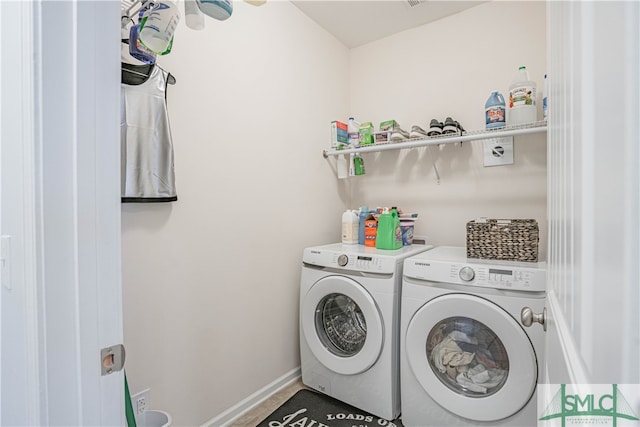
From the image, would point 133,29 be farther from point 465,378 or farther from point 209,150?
point 465,378

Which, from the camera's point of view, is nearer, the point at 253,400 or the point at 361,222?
the point at 253,400

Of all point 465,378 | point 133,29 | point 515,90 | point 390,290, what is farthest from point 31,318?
point 515,90

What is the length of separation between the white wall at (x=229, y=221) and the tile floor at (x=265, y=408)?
0.34ft

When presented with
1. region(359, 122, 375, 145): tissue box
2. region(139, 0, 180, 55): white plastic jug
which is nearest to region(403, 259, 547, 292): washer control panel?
region(359, 122, 375, 145): tissue box

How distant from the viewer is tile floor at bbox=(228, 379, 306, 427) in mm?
1742

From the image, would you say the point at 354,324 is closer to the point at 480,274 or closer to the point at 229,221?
the point at 480,274

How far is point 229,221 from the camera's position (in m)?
1.75

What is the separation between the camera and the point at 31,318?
528 millimetres

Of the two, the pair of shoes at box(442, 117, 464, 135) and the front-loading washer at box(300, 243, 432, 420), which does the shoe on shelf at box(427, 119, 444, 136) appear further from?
the front-loading washer at box(300, 243, 432, 420)

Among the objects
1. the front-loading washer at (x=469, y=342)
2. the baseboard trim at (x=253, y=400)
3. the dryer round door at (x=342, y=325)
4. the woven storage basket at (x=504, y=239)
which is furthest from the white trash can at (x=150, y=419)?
the woven storage basket at (x=504, y=239)

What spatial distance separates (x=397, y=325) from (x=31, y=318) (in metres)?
1.53

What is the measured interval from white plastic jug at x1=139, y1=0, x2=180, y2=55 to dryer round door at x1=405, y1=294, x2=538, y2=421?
5.17ft

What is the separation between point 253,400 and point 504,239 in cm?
167

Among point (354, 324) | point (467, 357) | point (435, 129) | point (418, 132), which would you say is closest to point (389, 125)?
point (418, 132)
